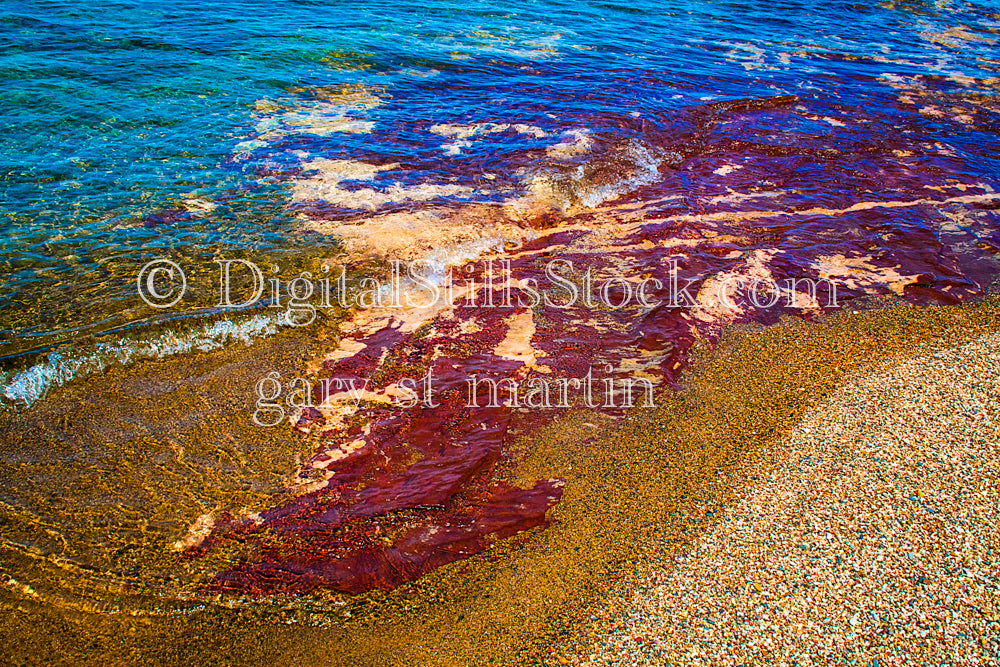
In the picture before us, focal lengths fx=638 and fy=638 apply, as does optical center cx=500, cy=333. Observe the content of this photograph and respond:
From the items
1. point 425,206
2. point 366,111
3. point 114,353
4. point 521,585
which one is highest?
point 366,111

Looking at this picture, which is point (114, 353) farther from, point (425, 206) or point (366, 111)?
point (366, 111)

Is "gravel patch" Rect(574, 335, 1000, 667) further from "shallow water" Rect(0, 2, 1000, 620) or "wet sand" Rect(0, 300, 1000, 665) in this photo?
"shallow water" Rect(0, 2, 1000, 620)

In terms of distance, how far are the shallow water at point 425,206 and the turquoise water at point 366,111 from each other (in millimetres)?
53

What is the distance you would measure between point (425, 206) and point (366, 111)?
3.33 metres

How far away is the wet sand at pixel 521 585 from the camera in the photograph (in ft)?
10.0

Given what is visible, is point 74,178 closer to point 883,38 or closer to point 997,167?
point 997,167

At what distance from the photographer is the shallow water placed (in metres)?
4.05

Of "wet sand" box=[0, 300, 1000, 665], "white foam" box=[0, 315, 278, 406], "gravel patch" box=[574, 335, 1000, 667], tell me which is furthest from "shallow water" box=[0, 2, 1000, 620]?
"gravel patch" box=[574, 335, 1000, 667]

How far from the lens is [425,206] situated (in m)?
7.18

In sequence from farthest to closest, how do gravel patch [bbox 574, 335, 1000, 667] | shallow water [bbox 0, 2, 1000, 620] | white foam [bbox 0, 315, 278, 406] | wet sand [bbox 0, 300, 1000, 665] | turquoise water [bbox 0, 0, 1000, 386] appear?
1. turquoise water [bbox 0, 0, 1000, 386]
2. white foam [bbox 0, 315, 278, 406]
3. shallow water [bbox 0, 2, 1000, 620]
4. wet sand [bbox 0, 300, 1000, 665]
5. gravel patch [bbox 574, 335, 1000, 667]

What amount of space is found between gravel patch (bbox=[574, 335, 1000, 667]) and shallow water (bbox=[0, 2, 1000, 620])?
3.26ft

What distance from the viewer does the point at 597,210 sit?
735cm

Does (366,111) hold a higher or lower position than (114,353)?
higher

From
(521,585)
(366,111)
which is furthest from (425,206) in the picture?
(521,585)
